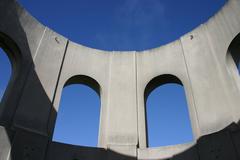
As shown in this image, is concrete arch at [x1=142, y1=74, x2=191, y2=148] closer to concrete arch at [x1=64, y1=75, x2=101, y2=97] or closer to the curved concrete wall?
the curved concrete wall

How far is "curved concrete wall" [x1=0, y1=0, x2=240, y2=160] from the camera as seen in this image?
7.99 m

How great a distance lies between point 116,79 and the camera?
10945 mm

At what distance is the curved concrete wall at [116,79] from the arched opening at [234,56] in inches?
2.4

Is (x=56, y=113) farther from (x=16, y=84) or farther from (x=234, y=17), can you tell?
(x=234, y=17)

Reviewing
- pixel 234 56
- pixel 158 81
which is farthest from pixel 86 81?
pixel 234 56

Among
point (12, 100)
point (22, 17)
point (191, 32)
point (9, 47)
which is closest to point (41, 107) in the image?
point (12, 100)

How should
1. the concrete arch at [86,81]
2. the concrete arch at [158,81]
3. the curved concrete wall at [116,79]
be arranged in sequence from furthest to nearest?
the concrete arch at [86,81] < the concrete arch at [158,81] < the curved concrete wall at [116,79]

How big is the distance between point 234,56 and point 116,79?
5069 mm

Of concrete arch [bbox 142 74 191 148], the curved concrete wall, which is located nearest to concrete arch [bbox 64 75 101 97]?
the curved concrete wall

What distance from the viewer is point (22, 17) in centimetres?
996

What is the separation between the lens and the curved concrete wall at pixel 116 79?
26.2 ft

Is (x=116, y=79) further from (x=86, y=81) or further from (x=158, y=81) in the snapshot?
(x=158, y=81)

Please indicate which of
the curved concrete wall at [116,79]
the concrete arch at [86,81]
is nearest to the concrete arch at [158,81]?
the curved concrete wall at [116,79]

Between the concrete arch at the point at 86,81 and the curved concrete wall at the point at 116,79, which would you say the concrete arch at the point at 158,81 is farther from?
the concrete arch at the point at 86,81
